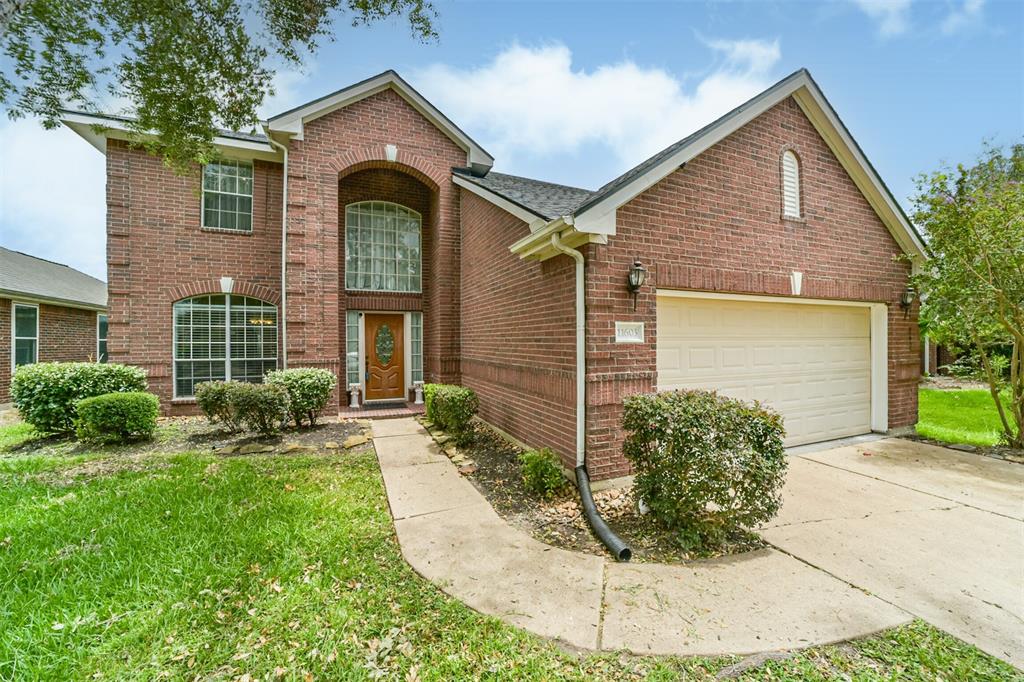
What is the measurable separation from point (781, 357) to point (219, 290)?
11.5m

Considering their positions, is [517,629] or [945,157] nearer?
[517,629]

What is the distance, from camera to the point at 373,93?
9.29 m

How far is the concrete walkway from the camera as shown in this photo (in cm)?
242

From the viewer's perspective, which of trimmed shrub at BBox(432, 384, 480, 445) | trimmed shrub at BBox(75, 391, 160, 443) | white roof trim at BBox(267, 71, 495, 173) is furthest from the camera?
white roof trim at BBox(267, 71, 495, 173)

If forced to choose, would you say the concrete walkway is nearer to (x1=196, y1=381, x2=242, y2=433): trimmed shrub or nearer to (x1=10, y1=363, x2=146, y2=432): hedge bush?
(x1=196, y1=381, x2=242, y2=433): trimmed shrub

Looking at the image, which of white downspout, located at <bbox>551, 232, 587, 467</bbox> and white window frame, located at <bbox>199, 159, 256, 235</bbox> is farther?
white window frame, located at <bbox>199, 159, 256, 235</bbox>

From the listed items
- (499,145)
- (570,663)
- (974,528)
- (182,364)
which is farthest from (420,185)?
(974,528)

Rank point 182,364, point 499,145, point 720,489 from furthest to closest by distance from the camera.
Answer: point 499,145 → point 182,364 → point 720,489

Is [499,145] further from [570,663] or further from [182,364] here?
[570,663]

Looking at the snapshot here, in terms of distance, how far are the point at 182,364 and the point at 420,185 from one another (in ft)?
23.3

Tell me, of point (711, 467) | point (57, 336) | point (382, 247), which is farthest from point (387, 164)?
point (57, 336)

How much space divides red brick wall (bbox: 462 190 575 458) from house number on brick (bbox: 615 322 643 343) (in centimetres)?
54

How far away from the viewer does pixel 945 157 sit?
6.17 m

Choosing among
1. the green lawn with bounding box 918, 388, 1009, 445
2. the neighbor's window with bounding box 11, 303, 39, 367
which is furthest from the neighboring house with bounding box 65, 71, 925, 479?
the neighbor's window with bounding box 11, 303, 39, 367
